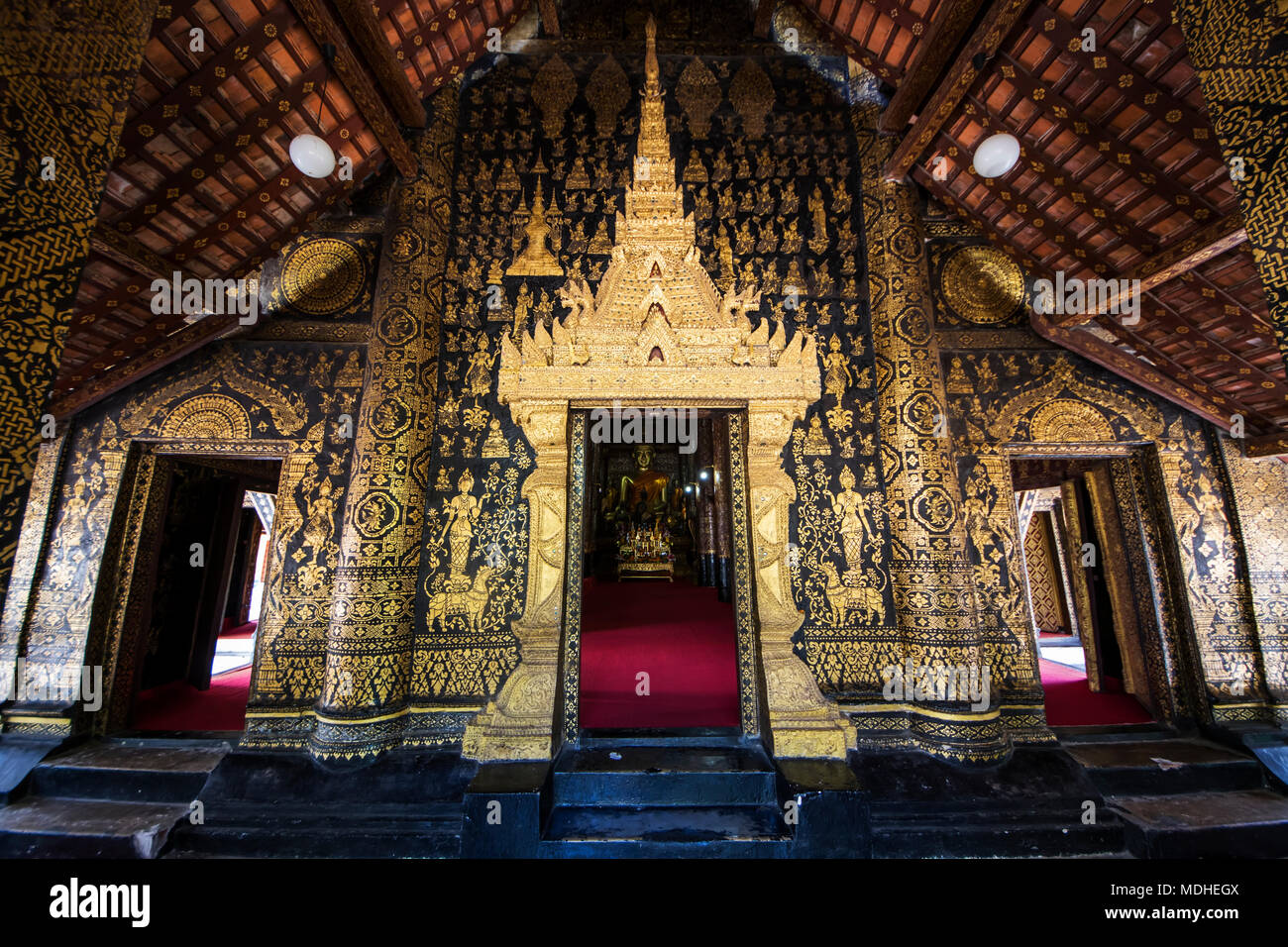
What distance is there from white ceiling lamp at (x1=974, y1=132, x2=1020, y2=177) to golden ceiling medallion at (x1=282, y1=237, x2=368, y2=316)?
6.03 m

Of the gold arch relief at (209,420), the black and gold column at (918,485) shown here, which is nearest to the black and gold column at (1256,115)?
the black and gold column at (918,485)

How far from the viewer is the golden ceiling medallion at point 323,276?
16.2 feet

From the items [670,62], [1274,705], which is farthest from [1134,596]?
[670,62]

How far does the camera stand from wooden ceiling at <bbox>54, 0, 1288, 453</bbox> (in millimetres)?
3494

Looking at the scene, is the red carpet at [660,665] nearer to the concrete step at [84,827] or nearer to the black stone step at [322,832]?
the black stone step at [322,832]

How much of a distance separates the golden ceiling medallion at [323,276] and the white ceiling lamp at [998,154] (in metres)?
6.03

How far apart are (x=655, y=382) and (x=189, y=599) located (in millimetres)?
7128

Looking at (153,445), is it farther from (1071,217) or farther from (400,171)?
(1071,217)

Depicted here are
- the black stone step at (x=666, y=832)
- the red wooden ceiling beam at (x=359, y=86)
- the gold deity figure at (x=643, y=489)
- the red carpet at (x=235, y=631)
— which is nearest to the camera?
the black stone step at (x=666, y=832)

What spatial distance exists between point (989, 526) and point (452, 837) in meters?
5.57

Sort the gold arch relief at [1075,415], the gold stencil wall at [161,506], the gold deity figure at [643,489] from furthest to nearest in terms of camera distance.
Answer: the gold deity figure at [643,489]
the gold arch relief at [1075,415]
the gold stencil wall at [161,506]

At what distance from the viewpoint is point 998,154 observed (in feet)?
12.5

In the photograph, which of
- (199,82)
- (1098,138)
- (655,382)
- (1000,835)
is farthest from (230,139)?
(1000,835)
